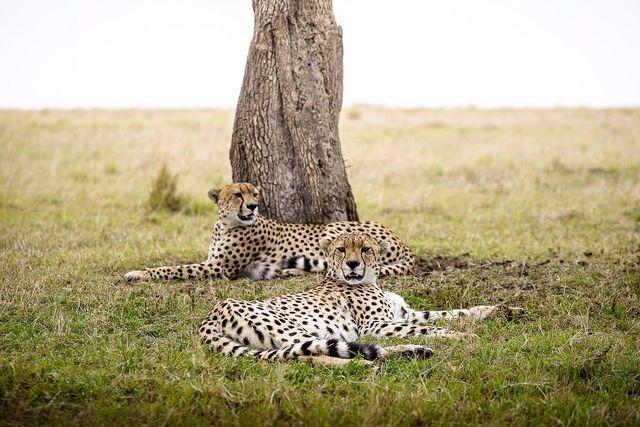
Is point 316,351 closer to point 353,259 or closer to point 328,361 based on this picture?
point 328,361

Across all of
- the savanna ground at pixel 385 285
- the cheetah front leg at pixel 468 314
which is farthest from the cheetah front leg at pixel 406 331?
the cheetah front leg at pixel 468 314

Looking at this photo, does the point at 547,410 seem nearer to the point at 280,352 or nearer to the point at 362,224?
the point at 280,352

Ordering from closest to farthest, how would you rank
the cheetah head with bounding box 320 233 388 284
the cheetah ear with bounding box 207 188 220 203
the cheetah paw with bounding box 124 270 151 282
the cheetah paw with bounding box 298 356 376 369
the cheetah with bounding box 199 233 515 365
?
1. the cheetah paw with bounding box 298 356 376 369
2. the cheetah with bounding box 199 233 515 365
3. the cheetah head with bounding box 320 233 388 284
4. the cheetah paw with bounding box 124 270 151 282
5. the cheetah ear with bounding box 207 188 220 203

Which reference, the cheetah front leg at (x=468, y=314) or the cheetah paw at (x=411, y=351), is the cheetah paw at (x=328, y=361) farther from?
the cheetah front leg at (x=468, y=314)

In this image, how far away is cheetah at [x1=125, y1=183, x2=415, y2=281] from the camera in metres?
6.37

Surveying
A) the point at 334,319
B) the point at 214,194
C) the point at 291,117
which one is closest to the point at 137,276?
the point at 214,194

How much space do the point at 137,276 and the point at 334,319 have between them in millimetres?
2079

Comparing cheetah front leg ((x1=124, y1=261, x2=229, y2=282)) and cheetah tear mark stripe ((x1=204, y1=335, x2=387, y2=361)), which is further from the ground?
cheetah tear mark stripe ((x1=204, y1=335, x2=387, y2=361))

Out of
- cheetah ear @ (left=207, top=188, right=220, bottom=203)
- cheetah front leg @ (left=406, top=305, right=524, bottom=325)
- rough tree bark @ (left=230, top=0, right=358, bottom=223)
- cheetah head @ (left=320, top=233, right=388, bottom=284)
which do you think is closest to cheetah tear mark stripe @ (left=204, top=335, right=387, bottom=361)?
cheetah head @ (left=320, top=233, right=388, bottom=284)

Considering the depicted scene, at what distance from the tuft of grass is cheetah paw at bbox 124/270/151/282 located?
155 inches

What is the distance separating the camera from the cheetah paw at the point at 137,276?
6.10 meters

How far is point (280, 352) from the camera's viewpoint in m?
3.99

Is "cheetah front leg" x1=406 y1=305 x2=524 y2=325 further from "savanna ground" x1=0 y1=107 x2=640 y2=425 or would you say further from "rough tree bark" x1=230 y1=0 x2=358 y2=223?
"rough tree bark" x1=230 y1=0 x2=358 y2=223

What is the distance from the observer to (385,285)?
19.9 feet
